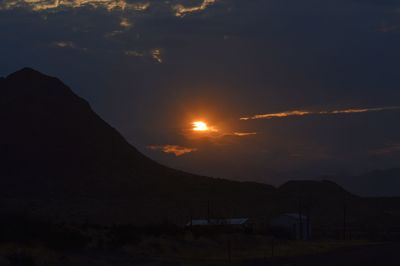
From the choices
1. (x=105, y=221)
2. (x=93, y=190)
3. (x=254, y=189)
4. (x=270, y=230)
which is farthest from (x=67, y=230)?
(x=254, y=189)

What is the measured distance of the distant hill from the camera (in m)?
112

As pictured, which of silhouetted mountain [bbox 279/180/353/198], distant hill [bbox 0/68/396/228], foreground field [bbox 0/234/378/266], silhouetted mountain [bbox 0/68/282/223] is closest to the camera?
foreground field [bbox 0/234/378/266]

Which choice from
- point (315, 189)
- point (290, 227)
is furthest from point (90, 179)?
point (290, 227)

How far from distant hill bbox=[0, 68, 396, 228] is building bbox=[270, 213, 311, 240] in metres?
24.9

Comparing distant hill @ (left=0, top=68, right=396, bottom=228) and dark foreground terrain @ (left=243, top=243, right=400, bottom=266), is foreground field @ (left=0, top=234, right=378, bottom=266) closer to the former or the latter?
dark foreground terrain @ (left=243, top=243, right=400, bottom=266)

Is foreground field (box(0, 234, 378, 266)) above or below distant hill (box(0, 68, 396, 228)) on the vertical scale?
below

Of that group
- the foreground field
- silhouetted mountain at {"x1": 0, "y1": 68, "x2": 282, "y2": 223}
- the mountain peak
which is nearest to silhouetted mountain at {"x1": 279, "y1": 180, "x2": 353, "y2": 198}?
silhouetted mountain at {"x1": 0, "y1": 68, "x2": 282, "y2": 223}

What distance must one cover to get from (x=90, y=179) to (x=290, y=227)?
6700 centimetres

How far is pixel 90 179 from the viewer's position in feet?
436

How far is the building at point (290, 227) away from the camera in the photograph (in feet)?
238

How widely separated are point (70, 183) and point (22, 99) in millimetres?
41486

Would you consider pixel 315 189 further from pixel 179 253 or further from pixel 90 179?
pixel 179 253

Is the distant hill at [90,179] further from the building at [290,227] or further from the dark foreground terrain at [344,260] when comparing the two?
the dark foreground terrain at [344,260]

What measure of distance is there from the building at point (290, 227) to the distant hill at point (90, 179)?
982 inches
